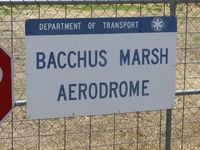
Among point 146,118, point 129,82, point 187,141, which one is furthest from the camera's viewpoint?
point 146,118

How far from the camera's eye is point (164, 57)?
14.5 ft

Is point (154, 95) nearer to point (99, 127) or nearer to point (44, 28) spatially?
point (44, 28)

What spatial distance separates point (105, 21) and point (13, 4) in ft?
2.07

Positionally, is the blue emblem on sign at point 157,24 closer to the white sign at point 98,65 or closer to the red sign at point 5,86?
the white sign at point 98,65

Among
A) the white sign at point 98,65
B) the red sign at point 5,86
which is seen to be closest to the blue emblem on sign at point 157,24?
the white sign at point 98,65

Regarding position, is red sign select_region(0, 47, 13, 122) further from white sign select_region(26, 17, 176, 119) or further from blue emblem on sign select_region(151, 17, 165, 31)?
blue emblem on sign select_region(151, 17, 165, 31)

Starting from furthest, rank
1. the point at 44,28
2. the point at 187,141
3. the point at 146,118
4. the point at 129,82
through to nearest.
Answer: the point at 146,118
the point at 187,141
the point at 129,82
the point at 44,28

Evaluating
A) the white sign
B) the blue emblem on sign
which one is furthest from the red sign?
the blue emblem on sign

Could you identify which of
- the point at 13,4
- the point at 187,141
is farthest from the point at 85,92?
the point at 187,141

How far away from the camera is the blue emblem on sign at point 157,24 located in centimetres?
435

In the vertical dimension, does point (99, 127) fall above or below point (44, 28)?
below

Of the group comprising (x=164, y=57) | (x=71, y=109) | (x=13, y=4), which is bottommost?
(x=71, y=109)

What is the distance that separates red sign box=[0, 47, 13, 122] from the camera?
3908 millimetres

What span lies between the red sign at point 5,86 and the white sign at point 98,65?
150mm
